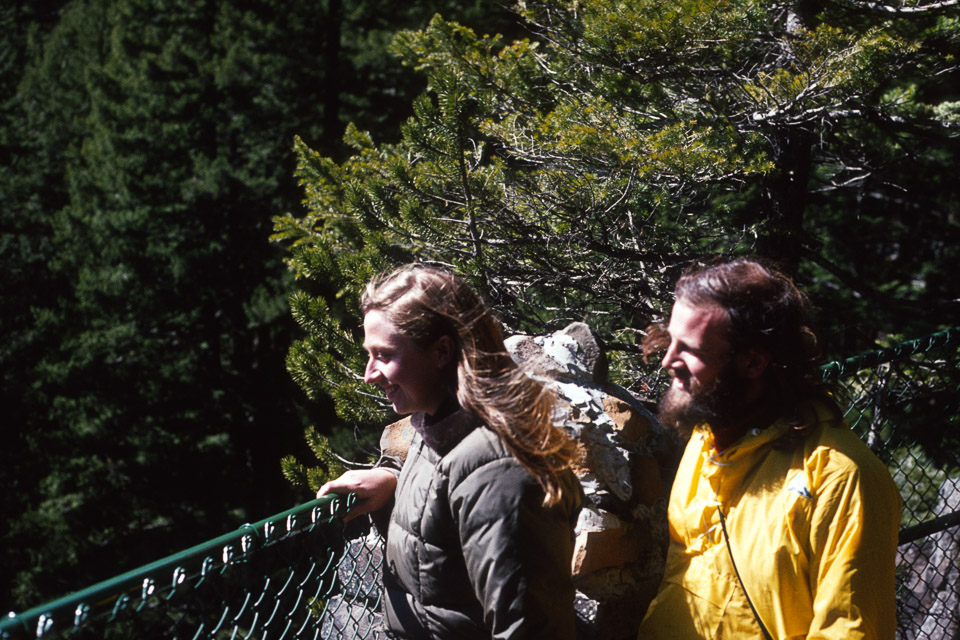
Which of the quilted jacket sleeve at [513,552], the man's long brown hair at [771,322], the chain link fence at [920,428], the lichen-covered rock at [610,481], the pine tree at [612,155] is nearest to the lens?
the quilted jacket sleeve at [513,552]

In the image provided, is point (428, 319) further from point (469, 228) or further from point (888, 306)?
point (888, 306)

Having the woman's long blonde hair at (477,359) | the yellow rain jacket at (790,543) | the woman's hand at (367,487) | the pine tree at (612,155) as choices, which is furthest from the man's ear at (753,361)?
the pine tree at (612,155)

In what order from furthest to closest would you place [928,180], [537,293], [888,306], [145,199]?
1. [145,199]
2. [928,180]
3. [888,306]
4. [537,293]

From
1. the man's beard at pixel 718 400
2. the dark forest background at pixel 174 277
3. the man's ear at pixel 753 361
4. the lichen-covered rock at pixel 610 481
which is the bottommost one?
the dark forest background at pixel 174 277

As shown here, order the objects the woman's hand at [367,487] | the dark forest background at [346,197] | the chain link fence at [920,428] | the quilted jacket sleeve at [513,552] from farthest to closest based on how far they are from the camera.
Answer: the dark forest background at [346,197] → the chain link fence at [920,428] → the woman's hand at [367,487] → the quilted jacket sleeve at [513,552]

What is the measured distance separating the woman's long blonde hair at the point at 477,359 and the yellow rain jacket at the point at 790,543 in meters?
0.39

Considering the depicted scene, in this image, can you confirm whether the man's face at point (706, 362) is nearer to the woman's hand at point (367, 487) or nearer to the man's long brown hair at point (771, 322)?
the man's long brown hair at point (771, 322)

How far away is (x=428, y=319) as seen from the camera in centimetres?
187

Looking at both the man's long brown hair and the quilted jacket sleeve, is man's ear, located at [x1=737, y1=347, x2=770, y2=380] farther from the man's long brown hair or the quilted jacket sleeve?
the quilted jacket sleeve

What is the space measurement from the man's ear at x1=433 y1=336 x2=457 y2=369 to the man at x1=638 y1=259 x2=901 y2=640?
0.52 meters

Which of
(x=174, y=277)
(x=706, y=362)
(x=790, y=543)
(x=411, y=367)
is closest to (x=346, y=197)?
(x=411, y=367)

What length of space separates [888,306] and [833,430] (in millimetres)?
3714

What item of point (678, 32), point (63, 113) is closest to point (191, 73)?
point (63, 113)

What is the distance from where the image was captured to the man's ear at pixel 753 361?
184 centimetres
